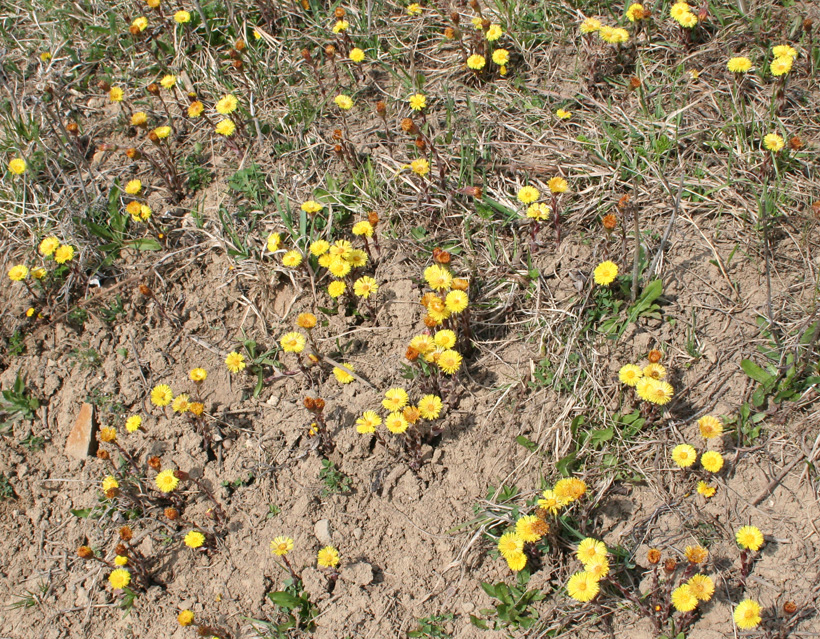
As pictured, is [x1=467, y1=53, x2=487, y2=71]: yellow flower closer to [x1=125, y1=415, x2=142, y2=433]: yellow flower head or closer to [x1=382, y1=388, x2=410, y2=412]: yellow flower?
[x1=382, y1=388, x2=410, y2=412]: yellow flower

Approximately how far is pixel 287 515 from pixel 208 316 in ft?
3.92

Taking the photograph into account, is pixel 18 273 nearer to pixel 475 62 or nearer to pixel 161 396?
pixel 161 396

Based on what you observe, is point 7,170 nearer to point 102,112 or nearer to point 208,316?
point 102,112

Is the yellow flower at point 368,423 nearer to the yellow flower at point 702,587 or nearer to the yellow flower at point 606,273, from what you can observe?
the yellow flower at point 606,273

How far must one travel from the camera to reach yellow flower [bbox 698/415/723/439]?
2.70 meters

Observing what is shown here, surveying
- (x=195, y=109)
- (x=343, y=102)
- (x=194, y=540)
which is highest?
(x=343, y=102)

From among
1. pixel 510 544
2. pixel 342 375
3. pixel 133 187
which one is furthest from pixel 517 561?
pixel 133 187

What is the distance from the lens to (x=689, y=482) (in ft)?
9.00

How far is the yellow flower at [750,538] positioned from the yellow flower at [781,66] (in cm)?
234

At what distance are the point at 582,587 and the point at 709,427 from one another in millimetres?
843

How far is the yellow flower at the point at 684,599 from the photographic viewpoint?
2.38 meters

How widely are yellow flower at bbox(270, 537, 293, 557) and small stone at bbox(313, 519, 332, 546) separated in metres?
0.13

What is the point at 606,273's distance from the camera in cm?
302

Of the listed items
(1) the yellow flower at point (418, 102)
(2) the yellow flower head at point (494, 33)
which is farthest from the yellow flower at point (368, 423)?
(2) the yellow flower head at point (494, 33)
